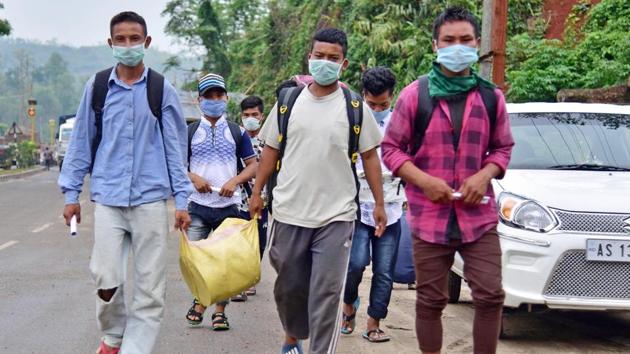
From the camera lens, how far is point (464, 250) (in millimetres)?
4727

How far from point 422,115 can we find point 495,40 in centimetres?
823

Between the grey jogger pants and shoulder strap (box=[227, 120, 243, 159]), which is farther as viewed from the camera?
shoulder strap (box=[227, 120, 243, 159])

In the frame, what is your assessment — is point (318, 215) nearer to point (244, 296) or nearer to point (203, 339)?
point (203, 339)

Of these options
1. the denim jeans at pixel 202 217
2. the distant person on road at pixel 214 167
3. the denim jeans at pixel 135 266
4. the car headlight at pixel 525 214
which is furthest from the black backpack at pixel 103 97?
the car headlight at pixel 525 214

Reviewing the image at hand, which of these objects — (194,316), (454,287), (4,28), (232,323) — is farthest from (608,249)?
(4,28)

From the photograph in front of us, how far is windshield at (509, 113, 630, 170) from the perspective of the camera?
23.8 feet

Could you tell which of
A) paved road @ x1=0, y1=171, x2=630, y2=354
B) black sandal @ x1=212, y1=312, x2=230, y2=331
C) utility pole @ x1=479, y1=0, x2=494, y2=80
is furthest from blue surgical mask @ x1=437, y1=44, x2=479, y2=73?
utility pole @ x1=479, y1=0, x2=494, y2=80

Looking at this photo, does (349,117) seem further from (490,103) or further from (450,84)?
(490,103)

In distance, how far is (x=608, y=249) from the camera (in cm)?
609

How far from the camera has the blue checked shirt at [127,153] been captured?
5.26m

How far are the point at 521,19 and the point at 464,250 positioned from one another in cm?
1916

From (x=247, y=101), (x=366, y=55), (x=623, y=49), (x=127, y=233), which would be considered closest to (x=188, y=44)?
(x=366, y=55)

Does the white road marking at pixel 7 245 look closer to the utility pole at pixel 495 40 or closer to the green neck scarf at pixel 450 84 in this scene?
the utility pole at pixel 495 40

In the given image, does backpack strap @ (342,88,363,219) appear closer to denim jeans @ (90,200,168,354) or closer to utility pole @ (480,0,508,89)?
denim jeans @ (90,200,168,354)
